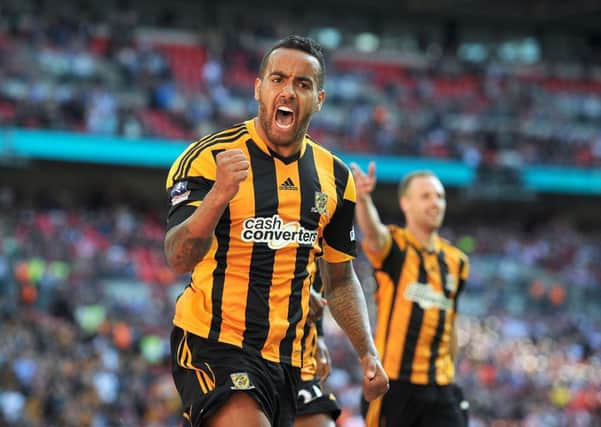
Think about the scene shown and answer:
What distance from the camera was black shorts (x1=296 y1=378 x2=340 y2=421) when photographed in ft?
16.5

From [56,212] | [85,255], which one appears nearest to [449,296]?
[85,255]

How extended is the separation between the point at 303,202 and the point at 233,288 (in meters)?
0.49

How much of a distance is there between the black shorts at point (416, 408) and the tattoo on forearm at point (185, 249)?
3.25 m

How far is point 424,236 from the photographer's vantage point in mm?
7469

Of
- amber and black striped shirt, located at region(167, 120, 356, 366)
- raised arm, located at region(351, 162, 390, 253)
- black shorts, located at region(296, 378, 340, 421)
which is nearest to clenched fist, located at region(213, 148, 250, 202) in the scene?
amber and black striped shirt, located at region(167, 120, 356, 366)

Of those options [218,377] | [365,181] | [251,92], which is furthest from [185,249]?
[251,92]

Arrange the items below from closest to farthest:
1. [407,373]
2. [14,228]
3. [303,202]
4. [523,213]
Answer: [303,202] < [407,373] < [14,228] < [523,213]

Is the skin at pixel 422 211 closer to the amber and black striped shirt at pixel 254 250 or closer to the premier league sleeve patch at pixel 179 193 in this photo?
the amber and black striped shirt at pixel 254 250

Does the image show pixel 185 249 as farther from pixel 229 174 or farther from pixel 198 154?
pixel 198 154

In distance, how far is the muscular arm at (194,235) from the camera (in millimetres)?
3945

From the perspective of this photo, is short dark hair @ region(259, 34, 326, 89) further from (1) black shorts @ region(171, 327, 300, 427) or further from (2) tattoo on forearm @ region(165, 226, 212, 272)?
(1) black shorts @ region(171, 327, 300, 427)

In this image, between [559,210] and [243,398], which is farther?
[559,210]

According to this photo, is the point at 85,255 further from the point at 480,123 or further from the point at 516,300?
the point at 480,123

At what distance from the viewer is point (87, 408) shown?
1331 cm
